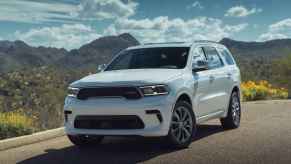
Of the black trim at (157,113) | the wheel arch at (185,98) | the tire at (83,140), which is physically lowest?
the tire at (83,140)

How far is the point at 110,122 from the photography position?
8.45 m

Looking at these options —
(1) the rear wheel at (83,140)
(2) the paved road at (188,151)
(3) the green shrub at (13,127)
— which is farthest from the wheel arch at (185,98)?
(3) the green shrub at (13,127)

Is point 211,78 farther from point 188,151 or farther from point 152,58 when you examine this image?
point 188,151

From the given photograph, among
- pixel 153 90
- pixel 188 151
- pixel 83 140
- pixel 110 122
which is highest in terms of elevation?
pixel 153 90

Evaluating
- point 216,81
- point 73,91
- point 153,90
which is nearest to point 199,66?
point 216,81

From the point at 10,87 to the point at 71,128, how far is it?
26.6 metres

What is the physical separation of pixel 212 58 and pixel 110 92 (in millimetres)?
3229

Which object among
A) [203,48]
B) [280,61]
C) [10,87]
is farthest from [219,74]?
[280,61]

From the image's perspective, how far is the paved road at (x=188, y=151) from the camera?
8211 mm

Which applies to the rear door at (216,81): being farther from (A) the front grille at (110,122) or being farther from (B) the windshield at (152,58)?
(A) the front grille at (110,122)

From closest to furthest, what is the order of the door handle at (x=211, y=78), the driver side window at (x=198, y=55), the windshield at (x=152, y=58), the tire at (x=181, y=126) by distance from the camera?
the tire at (x=181, y=126)
the windshield at (x=152, y=58)
the driver side window at (x=198, y=55)
the door handle at (x=211, y=78)

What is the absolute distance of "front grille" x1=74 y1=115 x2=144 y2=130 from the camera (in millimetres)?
8336

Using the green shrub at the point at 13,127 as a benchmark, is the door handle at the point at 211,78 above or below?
above

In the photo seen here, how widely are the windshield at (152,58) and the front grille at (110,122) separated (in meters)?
1.58
